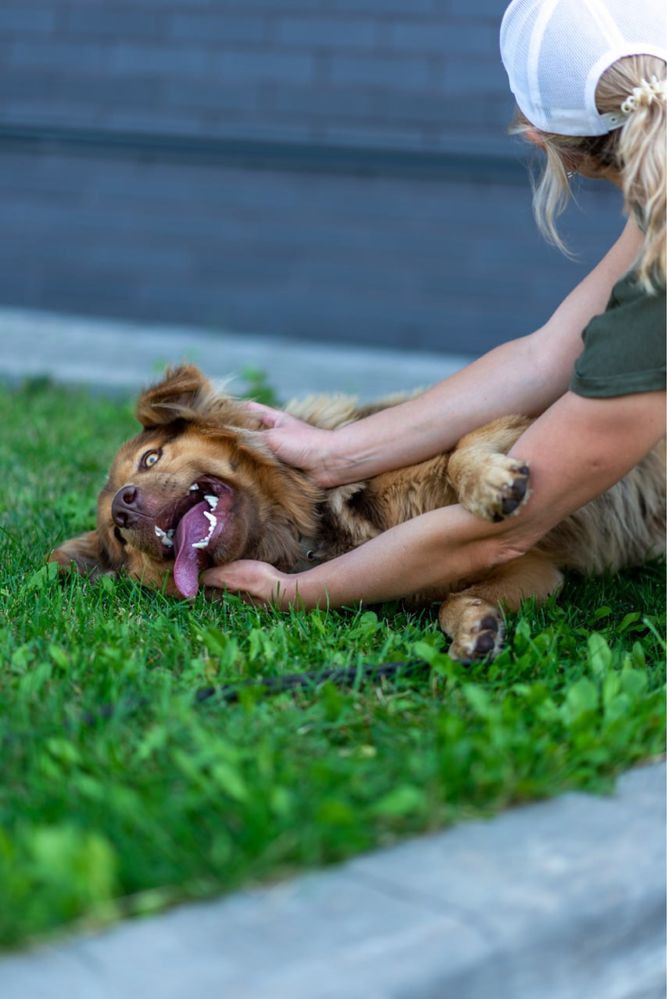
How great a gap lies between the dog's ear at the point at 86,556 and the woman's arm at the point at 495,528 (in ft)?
1.58

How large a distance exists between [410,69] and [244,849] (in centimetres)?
784

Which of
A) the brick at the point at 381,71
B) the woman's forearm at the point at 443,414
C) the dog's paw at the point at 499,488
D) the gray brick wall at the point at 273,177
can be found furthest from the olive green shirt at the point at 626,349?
the brick at the point at 381,71

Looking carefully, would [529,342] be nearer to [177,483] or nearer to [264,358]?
[177,483]

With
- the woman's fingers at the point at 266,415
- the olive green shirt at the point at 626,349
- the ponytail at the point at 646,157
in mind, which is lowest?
the woman's fingers at the point at 266,415

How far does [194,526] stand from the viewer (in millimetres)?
4148

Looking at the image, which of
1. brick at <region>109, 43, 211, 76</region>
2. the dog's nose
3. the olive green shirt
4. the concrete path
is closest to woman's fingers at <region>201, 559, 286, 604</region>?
the dog's nose

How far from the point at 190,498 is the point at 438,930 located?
2361 millimetres

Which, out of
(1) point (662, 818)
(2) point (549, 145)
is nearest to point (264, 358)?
(2) point (549, 145)

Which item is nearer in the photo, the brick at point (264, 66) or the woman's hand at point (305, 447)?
the woman's hand at point (305, 447)

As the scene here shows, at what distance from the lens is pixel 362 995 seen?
1.92m

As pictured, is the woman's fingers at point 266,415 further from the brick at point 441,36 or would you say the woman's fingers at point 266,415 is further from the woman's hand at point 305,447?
the brick at point 441,36

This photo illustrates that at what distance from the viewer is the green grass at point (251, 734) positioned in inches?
85.4

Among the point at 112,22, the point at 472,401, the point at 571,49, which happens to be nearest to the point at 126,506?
the point at 472,401

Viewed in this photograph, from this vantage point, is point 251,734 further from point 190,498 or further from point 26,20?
point 26,20
